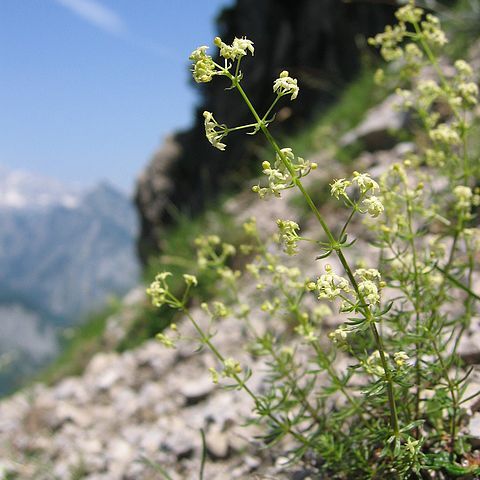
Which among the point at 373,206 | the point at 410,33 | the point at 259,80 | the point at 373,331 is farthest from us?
the point at 259,80

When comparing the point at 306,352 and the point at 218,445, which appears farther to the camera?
the point at 306,352

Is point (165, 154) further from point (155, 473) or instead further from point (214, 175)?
point (155, 473)

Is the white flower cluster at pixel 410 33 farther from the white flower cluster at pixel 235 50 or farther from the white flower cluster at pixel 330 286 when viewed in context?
the white flower cluster at pixel 330 286

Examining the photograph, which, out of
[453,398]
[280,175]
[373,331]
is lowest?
[453,398]

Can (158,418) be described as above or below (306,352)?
above

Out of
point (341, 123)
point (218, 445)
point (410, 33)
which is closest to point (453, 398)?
point (410, 33)

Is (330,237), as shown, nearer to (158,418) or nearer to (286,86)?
(286,86)

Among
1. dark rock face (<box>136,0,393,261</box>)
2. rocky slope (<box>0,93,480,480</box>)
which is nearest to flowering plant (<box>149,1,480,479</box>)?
rocky slope (<box>0,93,480,480</box>)

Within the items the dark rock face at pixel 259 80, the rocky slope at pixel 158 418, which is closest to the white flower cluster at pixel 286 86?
the rocky slope at pixel 158 418

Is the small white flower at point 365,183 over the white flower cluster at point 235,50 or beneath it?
beneath
